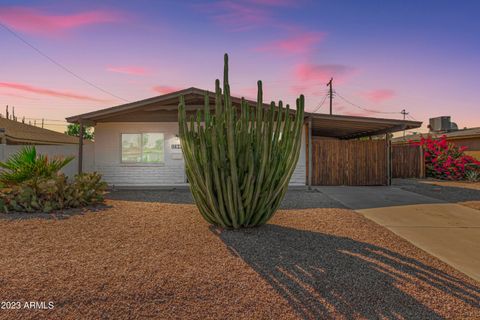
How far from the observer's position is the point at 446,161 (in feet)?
52.0

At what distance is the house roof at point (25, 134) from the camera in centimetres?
1464

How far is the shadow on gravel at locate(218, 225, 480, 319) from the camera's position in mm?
2559

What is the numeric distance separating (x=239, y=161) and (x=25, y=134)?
55.4 ft

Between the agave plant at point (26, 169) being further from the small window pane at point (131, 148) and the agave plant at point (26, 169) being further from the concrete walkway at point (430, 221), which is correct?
the concrete walkway at point (430, 221)

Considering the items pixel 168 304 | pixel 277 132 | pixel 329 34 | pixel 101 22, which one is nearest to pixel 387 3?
pixel 329 34

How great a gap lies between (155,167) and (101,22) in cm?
557

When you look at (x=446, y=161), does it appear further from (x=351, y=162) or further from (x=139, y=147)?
(x=139, y=147)

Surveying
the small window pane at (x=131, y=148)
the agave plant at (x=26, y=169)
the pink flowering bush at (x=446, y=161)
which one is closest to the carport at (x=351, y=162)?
the pink flowering bush at (x=446, y=161)

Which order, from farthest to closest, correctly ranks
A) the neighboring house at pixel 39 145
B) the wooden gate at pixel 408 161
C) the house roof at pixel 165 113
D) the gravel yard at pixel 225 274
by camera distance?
1. the wooden gate at pixel 408 161
2. the neighboring house at pixel 39 145
3. the house roof at pixel 165 113
4. the gravel yard at pixel 225 274

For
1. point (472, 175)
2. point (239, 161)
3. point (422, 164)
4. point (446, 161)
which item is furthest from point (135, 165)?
point (472, 175)

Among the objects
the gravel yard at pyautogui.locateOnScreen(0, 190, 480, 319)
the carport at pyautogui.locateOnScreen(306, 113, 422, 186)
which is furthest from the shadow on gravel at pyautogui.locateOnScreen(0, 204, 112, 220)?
the carport at pyautogui.locateOnScreen(306, 113, 422, 186)

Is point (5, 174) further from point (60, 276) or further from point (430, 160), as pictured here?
point (430, 160)

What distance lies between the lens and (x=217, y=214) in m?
5.04

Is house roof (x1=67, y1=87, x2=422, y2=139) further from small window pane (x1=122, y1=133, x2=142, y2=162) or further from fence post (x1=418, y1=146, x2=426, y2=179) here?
fence post (x1=418, y1=146, x2=426, y2=179)
